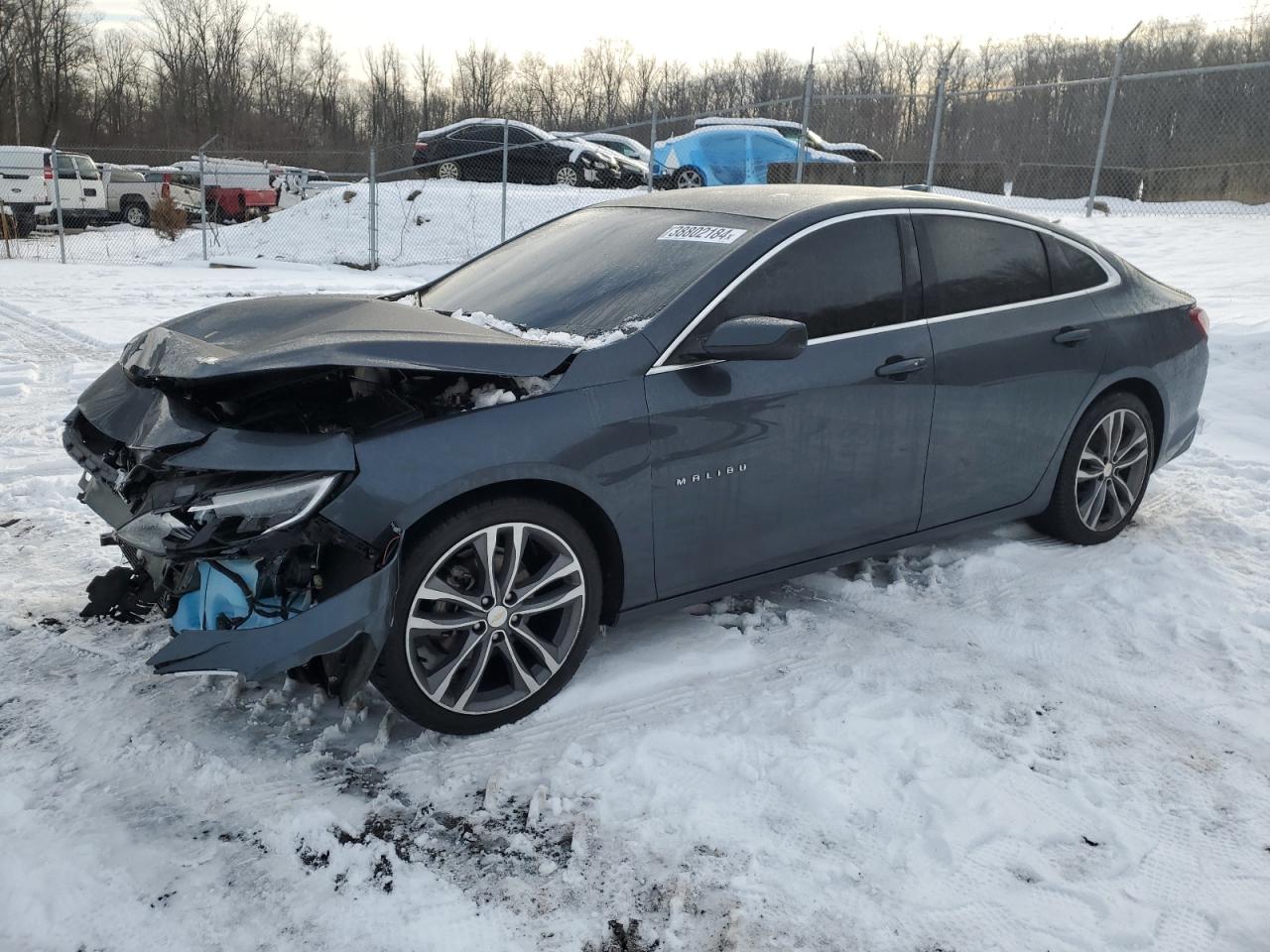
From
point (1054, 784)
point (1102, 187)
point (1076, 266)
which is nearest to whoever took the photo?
point (1054, 784)

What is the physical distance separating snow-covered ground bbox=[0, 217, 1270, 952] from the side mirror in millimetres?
1113

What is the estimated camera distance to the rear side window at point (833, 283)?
350cm

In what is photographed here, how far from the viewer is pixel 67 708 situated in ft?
10.4

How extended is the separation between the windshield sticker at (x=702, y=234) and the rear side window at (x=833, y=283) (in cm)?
21

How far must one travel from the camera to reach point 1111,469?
4680 mm

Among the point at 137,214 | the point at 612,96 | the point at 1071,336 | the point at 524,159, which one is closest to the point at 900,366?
the point at 1071,336

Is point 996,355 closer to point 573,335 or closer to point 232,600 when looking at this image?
point 573,335

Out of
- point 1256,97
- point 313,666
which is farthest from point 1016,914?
point 1256,97

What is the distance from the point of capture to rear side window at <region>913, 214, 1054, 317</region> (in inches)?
157

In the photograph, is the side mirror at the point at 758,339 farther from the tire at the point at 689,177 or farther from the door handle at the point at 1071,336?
the tire at the point at 689,177

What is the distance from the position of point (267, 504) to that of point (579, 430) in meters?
0.94

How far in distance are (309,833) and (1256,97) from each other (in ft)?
70.7

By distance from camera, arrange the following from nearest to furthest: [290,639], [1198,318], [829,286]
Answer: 1. [290,639]
2. [829,286]
3. [1198,318]

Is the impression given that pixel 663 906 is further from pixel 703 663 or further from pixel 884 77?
pixel 884 77
